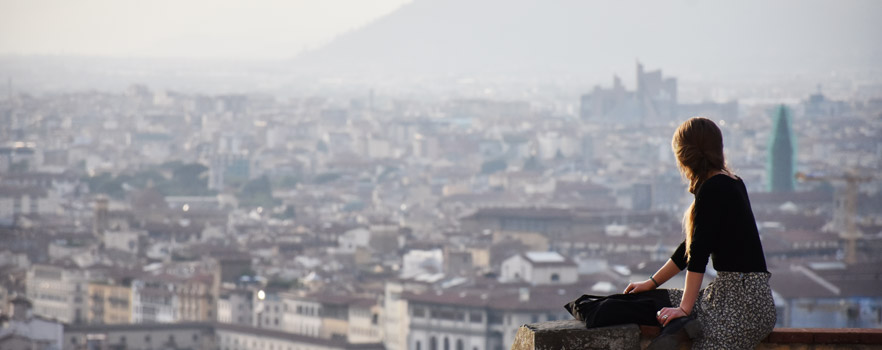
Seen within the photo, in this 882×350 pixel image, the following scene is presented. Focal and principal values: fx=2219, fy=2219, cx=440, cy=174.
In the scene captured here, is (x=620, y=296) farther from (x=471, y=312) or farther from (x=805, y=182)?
(x=805, y=182)

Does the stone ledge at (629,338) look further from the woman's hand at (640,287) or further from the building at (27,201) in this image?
the building at (27,201)

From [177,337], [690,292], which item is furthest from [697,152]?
[177,337]

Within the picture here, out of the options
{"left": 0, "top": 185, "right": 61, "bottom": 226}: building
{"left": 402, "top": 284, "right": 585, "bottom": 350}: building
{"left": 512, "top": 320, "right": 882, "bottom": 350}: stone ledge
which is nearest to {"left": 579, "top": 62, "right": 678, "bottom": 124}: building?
{"left": 0, "top": 185, "right": 61, "bottom": 226}: building

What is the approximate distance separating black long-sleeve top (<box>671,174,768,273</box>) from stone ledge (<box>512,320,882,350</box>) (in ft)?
0.51

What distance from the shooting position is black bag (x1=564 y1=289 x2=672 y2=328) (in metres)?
3.93

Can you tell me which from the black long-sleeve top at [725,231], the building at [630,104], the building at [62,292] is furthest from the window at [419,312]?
the building at [630,104]

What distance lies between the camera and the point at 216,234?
184 feet

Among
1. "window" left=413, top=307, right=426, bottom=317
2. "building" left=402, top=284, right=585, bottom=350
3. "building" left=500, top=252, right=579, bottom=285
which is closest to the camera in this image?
"building" left=402, top=284, right=585, bottom=350

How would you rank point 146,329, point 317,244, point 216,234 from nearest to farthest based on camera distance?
1. point 146,329
2. point 317,244
3. point 216,234

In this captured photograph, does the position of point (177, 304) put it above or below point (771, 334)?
below

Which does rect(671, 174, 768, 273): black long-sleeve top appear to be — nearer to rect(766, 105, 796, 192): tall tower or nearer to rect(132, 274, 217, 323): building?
rect(132, 274, 217, 323): building

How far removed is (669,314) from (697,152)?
0.98ft

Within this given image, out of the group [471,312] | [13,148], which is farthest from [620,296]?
[13,148]

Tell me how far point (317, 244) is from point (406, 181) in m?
34.5
